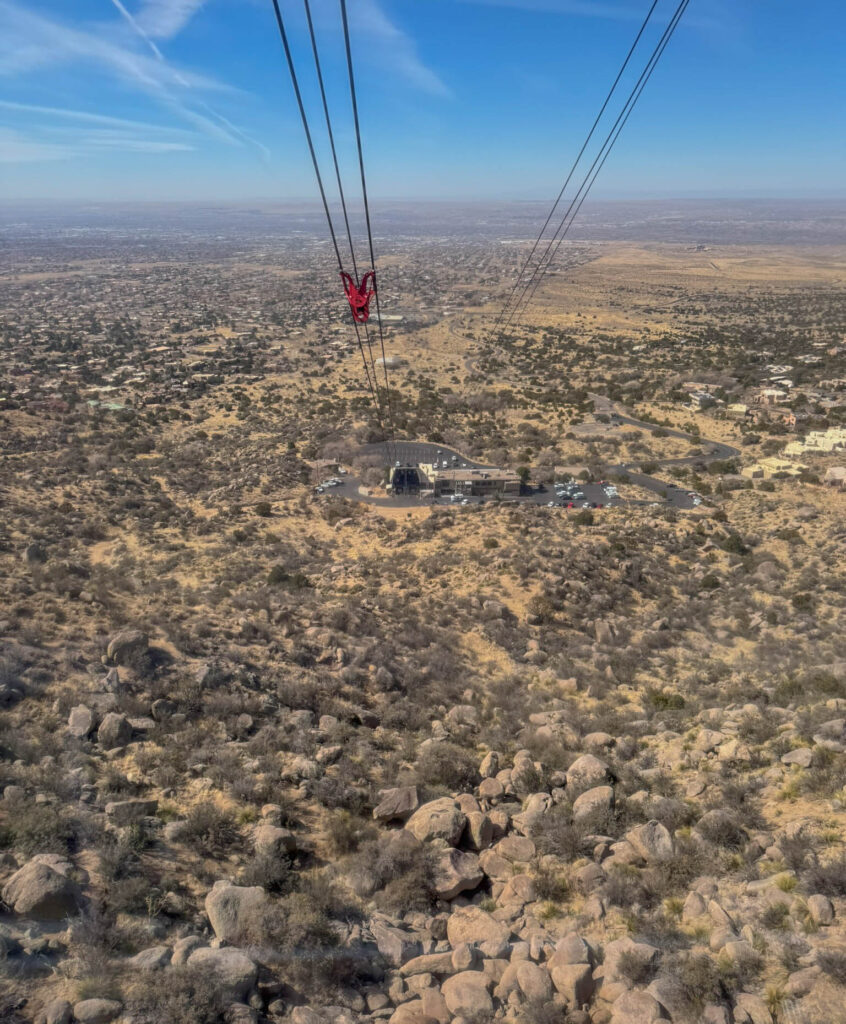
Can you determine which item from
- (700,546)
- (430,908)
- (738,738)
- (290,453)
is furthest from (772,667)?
(290,453)

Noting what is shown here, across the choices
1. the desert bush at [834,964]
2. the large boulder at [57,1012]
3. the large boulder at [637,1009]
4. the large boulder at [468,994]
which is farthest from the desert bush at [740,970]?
the large boulder at [57,1012]

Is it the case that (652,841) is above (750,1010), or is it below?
below

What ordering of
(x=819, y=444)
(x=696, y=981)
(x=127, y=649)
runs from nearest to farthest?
(x=696, y=981) < (x=127, y=649) < (x=819, y=444)

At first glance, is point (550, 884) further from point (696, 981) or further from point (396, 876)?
point (696, 981)

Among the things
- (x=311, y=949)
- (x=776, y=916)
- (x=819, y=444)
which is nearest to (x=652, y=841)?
(x=776, y=916)

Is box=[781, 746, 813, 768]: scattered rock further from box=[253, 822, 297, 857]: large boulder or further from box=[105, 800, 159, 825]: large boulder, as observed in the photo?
box=[105, 800, 159, 825]: large boulder

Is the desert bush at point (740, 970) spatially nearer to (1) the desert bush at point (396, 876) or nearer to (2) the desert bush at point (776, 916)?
(2) the desert bush at point (776, 916)
